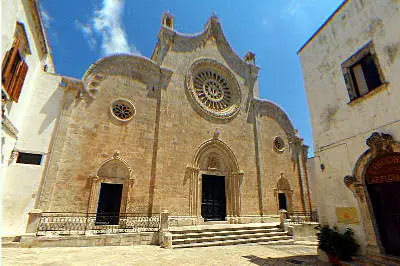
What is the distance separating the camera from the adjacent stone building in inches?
208

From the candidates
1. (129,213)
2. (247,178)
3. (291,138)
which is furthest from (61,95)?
(291,138)

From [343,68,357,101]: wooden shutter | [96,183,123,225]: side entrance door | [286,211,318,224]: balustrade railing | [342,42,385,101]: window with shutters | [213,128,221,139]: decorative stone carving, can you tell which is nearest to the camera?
[342,42,385,101]: window with shutters

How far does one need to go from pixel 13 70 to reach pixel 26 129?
3.01 m

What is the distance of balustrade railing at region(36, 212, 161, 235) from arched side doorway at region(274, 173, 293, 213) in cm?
982

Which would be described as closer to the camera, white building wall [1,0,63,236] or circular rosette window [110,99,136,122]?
white building wall [1,0,63,236]

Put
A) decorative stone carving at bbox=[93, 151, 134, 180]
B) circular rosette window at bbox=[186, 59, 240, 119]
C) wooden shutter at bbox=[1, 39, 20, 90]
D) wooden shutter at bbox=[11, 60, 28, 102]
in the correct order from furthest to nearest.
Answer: circular rosette window at bbox=[186, 59, 240, 119] → decorative stone carving at bbox=[93, 151, 134, 180] → wooden shutter at bbox=[11, 60, 28, 102] → wooden shutter at bbox=[1, 39, 20, 90]

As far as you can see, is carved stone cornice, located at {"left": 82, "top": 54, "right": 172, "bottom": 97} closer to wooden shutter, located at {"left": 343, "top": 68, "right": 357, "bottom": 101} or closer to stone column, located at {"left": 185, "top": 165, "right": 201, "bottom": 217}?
stone column, located at {"left": 185, "top": 165, "right": 201, "bottom": 217}

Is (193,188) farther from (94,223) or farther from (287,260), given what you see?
(287,260)

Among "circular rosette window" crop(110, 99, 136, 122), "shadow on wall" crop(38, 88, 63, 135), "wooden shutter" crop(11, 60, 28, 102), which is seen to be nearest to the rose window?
"circular rosette window" crop(110, 99, 136, 122)

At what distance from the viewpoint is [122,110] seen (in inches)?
485

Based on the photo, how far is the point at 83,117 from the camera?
438 inches

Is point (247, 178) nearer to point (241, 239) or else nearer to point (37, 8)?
point (241, 239)

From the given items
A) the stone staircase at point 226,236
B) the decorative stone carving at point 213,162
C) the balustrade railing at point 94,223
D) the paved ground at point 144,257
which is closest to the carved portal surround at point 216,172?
the decorative stone carving at point 213,162

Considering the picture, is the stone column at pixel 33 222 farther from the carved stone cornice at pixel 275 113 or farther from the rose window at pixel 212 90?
the carved stone cornice at pixel 275 113
